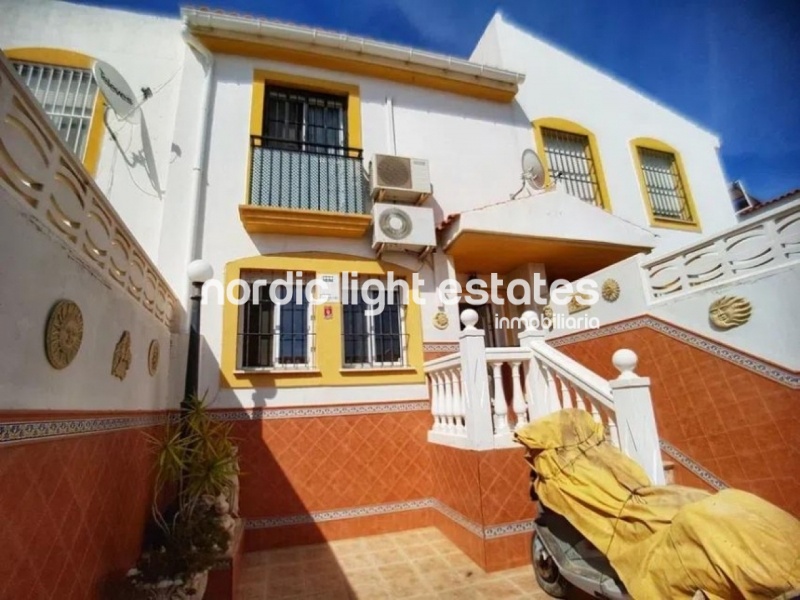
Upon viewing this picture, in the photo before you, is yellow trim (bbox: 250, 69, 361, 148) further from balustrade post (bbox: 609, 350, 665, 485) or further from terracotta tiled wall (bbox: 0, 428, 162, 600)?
balustrade post (bbox: 609, 350, 665, 485)

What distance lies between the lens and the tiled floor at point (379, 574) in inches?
126

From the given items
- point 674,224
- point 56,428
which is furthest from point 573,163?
point 56,428

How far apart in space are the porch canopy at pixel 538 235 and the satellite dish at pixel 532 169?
2.27 feet

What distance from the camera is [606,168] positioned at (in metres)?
7.71

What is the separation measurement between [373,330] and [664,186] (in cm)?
710

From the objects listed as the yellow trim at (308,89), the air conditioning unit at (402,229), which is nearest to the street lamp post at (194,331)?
the air conditioning unit at (402,229)

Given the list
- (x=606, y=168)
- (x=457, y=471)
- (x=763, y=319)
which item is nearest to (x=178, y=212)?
(x=457, y=471)

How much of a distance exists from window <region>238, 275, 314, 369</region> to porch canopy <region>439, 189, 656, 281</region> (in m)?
2.34

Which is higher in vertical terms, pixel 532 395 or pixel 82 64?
pixel 82 64

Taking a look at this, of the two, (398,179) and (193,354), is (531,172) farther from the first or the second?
(193,354)

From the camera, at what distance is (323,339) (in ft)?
17.2

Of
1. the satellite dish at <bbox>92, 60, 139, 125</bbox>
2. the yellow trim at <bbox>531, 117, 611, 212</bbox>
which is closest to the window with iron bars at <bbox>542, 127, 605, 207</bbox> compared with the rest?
the yellow trim at <bbox>531, 117, 611, 212</bbox>

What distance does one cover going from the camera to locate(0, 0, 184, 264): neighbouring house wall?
17.3ft

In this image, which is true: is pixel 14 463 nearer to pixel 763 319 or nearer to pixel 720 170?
pixel 763 319
